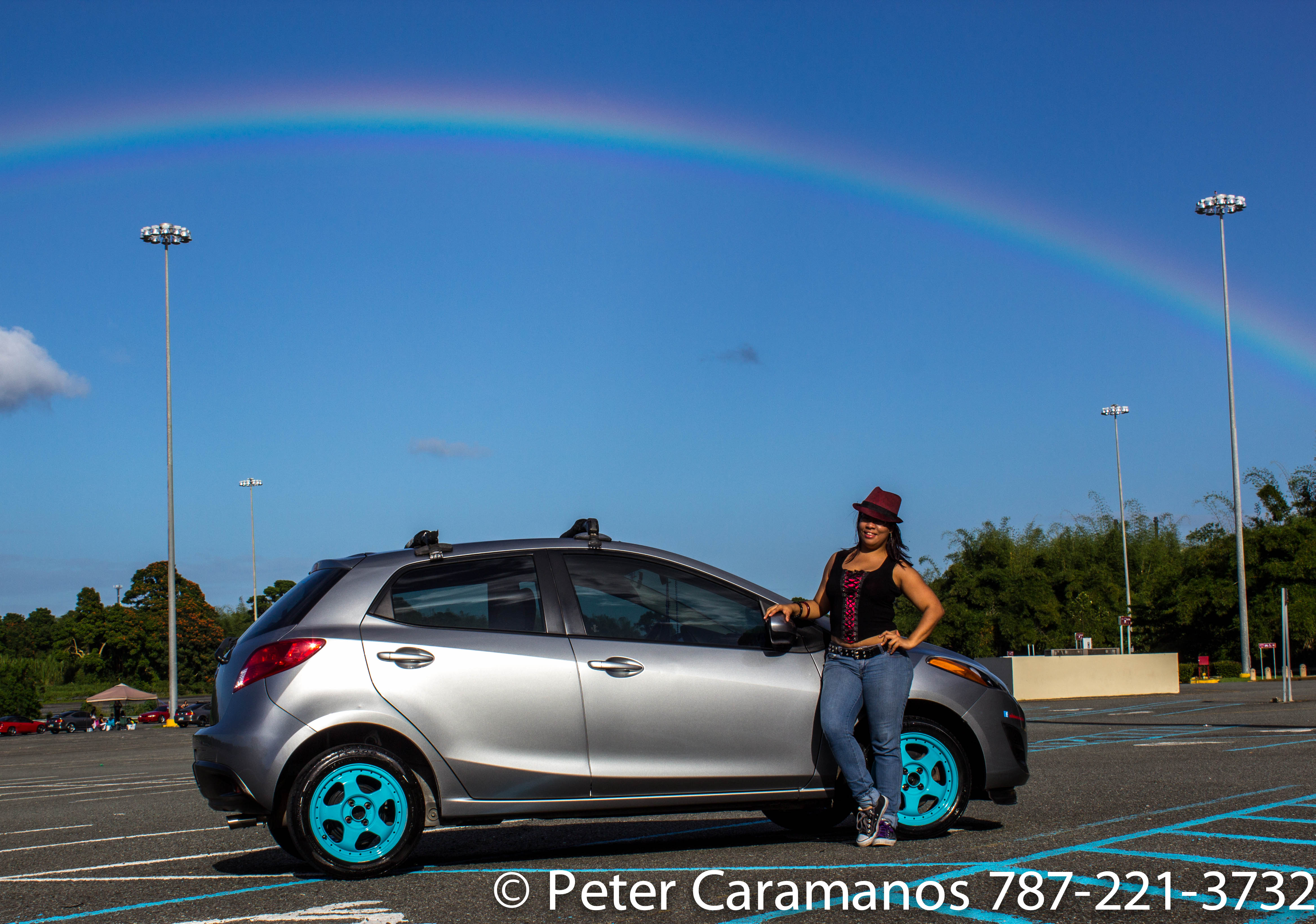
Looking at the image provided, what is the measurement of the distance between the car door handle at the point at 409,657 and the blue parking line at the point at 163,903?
3.42 ft

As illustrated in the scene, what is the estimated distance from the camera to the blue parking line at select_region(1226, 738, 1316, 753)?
1237 centimetres

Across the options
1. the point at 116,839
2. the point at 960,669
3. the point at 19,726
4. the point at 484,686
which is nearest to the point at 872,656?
the point at 960,669

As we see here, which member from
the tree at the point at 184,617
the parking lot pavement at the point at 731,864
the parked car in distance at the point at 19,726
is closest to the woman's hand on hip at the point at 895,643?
the parking lot pavement at the point at 731,864

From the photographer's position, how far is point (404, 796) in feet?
17.9

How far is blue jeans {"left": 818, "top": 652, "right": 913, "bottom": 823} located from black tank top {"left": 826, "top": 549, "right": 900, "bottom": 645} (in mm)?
131

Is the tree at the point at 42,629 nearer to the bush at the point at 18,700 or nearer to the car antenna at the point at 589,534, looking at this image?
the bush at the point at 18,700

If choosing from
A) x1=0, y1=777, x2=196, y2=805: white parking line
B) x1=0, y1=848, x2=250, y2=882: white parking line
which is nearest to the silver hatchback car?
x1=0, y1=848, x2=250, y2=882: white parking line

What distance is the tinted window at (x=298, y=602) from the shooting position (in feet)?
18.7

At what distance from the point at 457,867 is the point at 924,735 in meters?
2.46

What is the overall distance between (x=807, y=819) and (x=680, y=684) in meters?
1.50

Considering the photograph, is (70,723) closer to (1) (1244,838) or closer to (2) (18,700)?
(2) (18,700)

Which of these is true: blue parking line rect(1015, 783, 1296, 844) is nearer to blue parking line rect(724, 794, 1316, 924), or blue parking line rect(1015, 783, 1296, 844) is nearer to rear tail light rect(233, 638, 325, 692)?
blue parking line rect(724, 794, 1316, 924)

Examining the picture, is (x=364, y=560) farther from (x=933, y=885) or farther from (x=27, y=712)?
(x=27, y=712)

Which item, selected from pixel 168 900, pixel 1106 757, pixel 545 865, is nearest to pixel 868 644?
pixel 545 865
